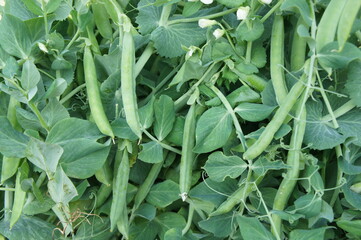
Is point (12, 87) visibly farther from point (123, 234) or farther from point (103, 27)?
point (123, 234)

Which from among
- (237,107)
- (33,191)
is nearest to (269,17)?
(237,107)

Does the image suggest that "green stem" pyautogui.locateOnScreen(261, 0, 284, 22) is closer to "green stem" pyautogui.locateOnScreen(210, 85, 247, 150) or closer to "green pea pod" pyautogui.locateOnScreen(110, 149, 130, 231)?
"green stem" pyautogui.locateOnScreen(210, 85, 247, 150)

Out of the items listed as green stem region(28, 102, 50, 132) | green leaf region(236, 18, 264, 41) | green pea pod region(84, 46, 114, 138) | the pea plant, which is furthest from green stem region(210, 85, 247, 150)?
green stem region(28, 102, 50, 132)

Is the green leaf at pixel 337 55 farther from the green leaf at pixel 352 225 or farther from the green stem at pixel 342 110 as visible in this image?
the green leaf at pixel 352 225

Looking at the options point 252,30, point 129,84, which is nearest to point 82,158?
point 129,84

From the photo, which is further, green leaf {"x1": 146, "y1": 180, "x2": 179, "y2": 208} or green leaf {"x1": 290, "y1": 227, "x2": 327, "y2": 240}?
green leaf {"x1": 146, "y1": 180, "x2": 179, "y2": 208}

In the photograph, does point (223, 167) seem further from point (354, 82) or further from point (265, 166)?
point (354, 82)
